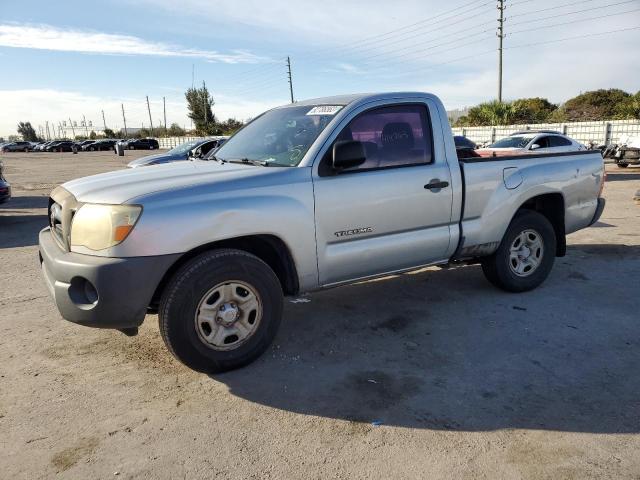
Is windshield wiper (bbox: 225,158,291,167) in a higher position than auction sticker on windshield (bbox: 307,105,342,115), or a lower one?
lower

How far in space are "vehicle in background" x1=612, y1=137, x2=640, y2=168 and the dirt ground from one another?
15.8 m

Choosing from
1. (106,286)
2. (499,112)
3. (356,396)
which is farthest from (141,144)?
(356,396)

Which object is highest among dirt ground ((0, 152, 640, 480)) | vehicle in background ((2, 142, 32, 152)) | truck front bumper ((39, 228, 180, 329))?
vehicle in background ((2, 142, 32, 152))

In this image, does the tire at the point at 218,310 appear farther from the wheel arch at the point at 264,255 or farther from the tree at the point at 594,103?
the tree at the point at 594,103

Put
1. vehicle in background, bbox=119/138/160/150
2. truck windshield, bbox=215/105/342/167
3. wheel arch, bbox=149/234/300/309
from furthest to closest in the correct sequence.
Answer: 1. vehicle in background, bbox=119/138/160/150
2. truck windshield, bbox=215/105/342/167
3. wheel arch, bbox=149/234/300/309

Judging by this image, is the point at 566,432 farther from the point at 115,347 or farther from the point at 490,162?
the point at 115,347

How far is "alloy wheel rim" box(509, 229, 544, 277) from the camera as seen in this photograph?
492 centimetres

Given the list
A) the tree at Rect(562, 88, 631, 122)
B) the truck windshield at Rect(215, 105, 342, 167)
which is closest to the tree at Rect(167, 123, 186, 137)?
the tree at Rect(562, 88, 631, 122)

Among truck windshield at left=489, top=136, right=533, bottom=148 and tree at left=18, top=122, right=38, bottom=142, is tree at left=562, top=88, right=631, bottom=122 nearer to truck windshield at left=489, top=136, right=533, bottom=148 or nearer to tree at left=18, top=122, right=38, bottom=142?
truck windshield at left=489, top=136, right=533, bottom=148

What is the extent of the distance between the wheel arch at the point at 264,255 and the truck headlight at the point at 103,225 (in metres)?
0.39

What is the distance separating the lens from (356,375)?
11.1 ft

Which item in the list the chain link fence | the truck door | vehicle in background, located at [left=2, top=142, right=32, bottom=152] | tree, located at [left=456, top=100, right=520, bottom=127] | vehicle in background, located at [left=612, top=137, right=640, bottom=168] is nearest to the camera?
the truck door

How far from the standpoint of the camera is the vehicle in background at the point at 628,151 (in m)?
17.9

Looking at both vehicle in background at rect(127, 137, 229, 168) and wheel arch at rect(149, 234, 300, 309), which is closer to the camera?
wheel arch at rect(149, 234, 300, 309)
